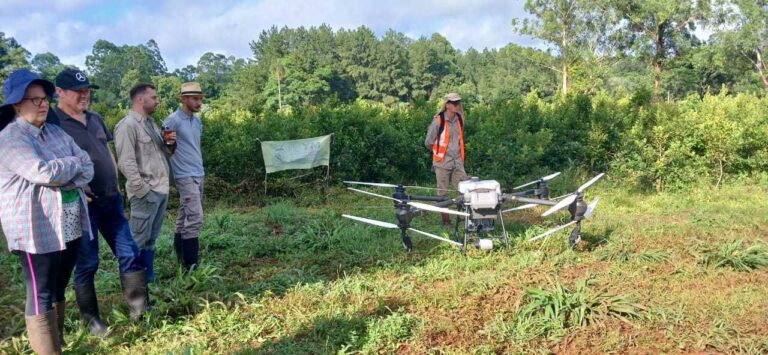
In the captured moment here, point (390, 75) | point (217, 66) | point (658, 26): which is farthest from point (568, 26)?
point (217, 66)

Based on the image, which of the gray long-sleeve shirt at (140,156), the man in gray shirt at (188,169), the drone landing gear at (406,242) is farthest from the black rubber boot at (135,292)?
the drone landing gear at (406,242)

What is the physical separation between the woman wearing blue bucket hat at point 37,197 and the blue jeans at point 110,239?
61cm

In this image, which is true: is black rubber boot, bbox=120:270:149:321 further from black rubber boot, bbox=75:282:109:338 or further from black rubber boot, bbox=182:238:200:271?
black rubber boot, bbox=182:238:200:271

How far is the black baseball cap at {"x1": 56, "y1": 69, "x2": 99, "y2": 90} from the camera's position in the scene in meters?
3.61

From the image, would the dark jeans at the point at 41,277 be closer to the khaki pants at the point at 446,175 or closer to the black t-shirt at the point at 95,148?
the black t-shirt at the point at 95,148

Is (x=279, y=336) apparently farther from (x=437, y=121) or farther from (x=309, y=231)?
(x=437, y=121)

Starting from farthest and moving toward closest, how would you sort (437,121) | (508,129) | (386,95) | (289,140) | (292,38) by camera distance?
(292,38) → (386,95) → (508,129) → (289,140) → (437,121)

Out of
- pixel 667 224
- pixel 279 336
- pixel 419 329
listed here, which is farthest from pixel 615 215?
pixel 279 336

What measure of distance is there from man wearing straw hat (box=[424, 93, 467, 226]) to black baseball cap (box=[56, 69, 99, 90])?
429 cm

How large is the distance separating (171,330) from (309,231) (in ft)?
8.42

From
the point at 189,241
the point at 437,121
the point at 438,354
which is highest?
the point at 437,121

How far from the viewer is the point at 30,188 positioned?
2.91 metres

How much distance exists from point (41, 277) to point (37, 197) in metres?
0.45

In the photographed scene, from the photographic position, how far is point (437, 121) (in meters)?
7.00
